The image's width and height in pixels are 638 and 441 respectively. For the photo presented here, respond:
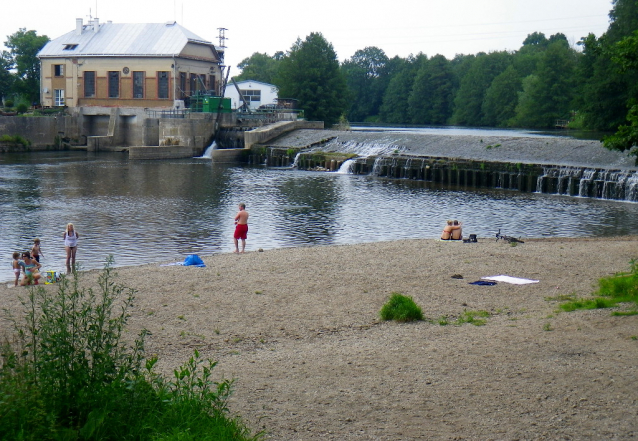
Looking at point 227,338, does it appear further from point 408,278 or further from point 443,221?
point 443,221

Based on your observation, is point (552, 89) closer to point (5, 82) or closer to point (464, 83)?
point (464, 83)

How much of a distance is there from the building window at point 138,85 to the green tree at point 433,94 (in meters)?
66.1

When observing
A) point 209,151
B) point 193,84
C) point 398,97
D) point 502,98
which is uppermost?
point 398,97

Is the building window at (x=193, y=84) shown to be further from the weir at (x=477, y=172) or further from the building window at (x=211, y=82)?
the weir at (x=477, y=172)

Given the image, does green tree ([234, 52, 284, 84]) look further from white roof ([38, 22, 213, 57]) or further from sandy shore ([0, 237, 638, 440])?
sandy shore ([0, 237, 638, 440])

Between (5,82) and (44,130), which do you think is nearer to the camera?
(44,130)

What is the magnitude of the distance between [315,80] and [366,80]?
7849 centimetres

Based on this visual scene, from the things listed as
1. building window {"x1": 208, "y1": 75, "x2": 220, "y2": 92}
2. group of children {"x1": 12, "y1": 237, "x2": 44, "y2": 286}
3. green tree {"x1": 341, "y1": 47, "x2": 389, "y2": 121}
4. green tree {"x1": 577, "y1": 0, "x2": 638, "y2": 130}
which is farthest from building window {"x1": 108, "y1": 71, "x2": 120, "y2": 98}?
green tree {"x1": 341, "y1": 47, "x2": 389, "y2": 121}

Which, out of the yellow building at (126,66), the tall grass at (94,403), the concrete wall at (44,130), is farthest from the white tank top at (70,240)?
the yellow building at (126,66)

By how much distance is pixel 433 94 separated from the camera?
131000 millimetres

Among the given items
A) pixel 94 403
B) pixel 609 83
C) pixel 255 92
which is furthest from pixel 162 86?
pixel 94 403

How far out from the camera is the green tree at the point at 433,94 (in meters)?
130

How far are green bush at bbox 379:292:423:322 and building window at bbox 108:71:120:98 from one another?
66.7 metres

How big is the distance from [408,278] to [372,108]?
5373 inches
